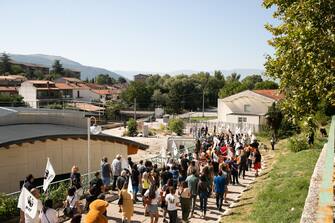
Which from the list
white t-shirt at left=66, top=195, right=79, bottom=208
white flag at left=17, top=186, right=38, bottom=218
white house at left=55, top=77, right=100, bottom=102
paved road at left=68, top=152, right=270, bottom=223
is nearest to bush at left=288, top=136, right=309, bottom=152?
paved road at left=68, top=152, right=270, bottom=223

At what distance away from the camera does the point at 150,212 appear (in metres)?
11.6

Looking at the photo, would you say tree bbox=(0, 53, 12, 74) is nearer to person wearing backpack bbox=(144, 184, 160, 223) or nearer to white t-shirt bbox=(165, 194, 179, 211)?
person wearing backpack bbox=(144, 184, 160, 223)

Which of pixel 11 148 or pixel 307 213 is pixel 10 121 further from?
pixel 307 213

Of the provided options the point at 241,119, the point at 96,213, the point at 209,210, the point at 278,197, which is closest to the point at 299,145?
the point at 278,197

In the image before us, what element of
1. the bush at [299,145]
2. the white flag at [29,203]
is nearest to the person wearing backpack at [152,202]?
the white flag at [29,203]

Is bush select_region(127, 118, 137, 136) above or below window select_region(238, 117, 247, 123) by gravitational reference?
below

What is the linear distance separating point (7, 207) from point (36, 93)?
76.7 m

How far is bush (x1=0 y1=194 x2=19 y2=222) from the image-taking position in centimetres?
1192

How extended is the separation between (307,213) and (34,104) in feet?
268

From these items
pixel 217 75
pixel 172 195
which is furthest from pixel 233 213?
pixel 217 75

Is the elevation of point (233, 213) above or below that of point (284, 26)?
below

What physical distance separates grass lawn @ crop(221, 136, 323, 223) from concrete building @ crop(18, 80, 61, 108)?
70.6 meters

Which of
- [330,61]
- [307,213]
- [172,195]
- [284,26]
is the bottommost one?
[172,195]

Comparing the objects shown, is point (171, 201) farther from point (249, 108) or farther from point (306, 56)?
point (249, 108)
